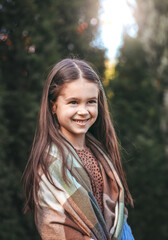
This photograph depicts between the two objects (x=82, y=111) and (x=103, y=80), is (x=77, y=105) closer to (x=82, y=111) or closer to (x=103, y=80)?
(x=82, y=111)

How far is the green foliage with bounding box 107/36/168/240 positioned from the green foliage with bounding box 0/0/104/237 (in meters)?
1.55

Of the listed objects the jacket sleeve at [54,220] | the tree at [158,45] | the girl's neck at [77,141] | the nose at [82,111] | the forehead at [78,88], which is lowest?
the jacket sleeve at [54,220]

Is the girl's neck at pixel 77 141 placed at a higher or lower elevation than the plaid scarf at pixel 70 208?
higher

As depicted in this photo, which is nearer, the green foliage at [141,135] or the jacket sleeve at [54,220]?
the jacket sleeve at [54,220]

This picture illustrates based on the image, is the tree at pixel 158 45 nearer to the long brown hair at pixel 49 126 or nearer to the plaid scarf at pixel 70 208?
the long brown hair at pixel 49 126

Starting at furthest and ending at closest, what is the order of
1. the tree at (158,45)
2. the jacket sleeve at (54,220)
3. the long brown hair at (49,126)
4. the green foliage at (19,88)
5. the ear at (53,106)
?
the tree at (158,45) < the green foliage at (19,88) < the ear at (53,106) < the long brown hair at (49,126) < the jacket sleeve at (54,220)

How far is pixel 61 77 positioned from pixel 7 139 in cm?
194

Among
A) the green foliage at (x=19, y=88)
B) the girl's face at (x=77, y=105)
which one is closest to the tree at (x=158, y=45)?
the green foliage at (x=19, y=88)

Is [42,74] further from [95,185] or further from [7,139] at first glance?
[95,185]

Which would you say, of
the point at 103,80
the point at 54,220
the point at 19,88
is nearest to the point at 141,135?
the point at 103,80

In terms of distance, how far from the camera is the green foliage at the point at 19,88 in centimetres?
350

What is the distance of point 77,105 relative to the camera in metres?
1.72

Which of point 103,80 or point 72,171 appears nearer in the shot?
point 72,171

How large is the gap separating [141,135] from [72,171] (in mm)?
4463
